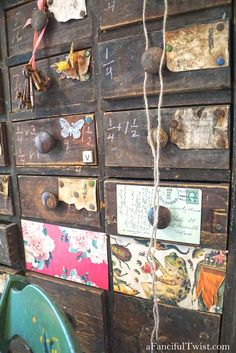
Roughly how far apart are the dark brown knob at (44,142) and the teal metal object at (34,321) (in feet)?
1.24

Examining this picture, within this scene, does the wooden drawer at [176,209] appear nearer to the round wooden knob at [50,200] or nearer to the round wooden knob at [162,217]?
the round wooden knob at [162,217]

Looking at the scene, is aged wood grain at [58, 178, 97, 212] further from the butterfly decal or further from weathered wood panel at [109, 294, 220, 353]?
weathered wood panel at [109, 294, 220, 353]

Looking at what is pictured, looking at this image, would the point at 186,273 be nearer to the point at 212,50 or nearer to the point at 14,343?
the point at 212,50

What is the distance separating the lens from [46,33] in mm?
813

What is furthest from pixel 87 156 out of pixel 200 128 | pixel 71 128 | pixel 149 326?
pixel 149 326

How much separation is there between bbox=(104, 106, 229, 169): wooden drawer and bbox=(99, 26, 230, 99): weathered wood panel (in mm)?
50

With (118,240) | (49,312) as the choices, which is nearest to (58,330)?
(49,312)

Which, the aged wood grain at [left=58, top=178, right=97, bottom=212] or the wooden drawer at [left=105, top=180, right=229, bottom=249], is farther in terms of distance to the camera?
the aged wood grain at [left=58, top=178, right=97, bottom=212]

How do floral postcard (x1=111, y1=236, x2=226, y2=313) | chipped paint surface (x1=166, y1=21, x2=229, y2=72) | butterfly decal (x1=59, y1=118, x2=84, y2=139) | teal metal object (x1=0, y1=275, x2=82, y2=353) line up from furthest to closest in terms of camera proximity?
butterfly decal (x1=59, y1=118, x2=84, y2=139), floral postcard (x1=111, y1=236, x2=226, y2=313), chipped paint surface (x1=166, y1=21, x2=229, y2=72), teal metal object (x1=0, y1=275, x2=82, y2=353)

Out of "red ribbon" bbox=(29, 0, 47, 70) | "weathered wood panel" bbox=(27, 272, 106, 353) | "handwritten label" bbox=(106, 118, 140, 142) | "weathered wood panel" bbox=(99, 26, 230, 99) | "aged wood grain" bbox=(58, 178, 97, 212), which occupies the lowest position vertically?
"weathered wood panel" bbox=(27, 272, 106, 353)

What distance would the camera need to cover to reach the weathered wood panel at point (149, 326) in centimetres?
72

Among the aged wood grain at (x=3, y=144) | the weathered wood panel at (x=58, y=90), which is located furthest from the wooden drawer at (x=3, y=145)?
the weathered wood panel at (x=58, y=90)

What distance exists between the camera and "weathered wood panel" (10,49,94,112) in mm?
778

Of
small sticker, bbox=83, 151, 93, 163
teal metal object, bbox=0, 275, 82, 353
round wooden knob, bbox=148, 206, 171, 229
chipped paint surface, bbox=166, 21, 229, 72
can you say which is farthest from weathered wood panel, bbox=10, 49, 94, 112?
teal metal object, bbox=0, 275, 82, 353
